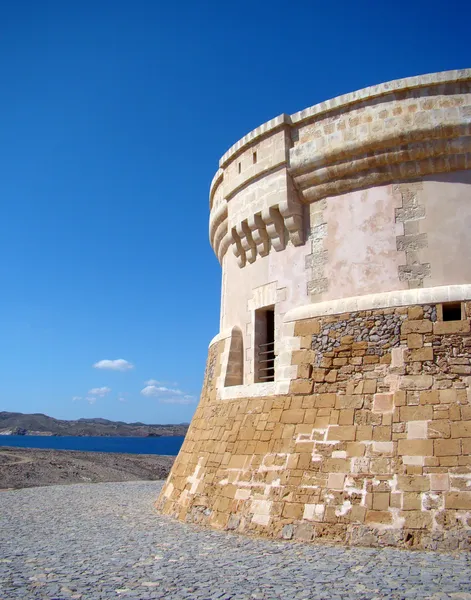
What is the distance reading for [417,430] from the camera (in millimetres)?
6867

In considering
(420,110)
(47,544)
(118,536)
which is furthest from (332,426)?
(420,110)

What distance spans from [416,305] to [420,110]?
2765mm

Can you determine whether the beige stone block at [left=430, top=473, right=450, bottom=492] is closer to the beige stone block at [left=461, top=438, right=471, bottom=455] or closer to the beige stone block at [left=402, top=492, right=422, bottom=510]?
the beige stone block at [left=402, top=492, right=422, bottom=510]

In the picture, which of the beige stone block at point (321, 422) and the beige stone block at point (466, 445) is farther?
the beige stone block at point (321, 422)

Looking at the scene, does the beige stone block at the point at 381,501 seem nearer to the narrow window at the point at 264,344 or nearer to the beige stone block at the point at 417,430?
the beige stone block at the point at 417,430

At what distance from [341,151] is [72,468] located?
53.2 feet

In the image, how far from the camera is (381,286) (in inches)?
316

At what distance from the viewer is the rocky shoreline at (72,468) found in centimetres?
1775

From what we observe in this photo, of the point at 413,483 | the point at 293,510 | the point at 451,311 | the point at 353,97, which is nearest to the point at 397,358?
the point at 451,311

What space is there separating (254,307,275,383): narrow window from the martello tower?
0.04m

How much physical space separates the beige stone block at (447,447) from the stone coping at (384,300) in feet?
5.86

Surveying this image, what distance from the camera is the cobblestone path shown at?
4.73m

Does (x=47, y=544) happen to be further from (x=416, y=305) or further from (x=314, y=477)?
(x=416, y=305)

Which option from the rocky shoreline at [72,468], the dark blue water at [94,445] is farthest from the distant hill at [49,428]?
the rocky shoreline at [72,468]
